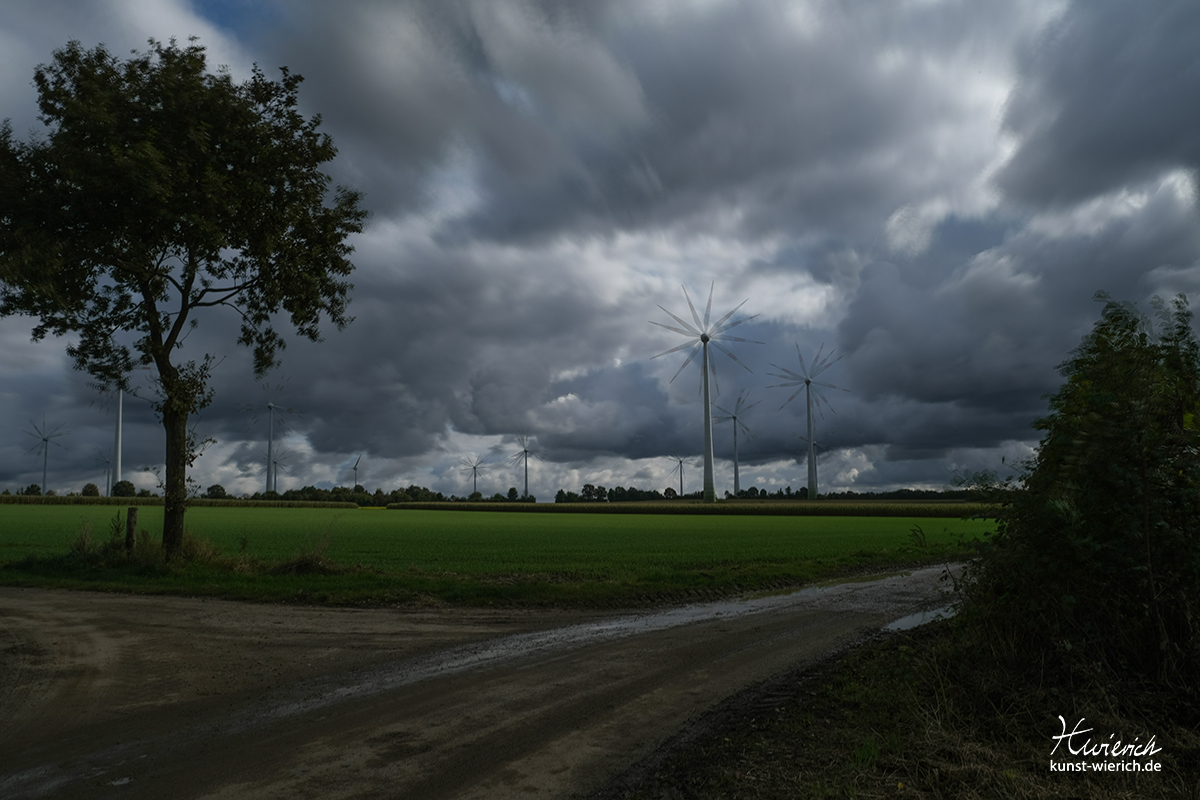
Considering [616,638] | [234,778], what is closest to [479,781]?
[234,778]

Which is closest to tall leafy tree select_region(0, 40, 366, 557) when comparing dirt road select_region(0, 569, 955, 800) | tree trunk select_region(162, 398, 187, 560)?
tree trunk select_region(162, 398, 187, 560)

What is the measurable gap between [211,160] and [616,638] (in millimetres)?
18859

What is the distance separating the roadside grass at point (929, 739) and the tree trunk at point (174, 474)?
2127 centimetres

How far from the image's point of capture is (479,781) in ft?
20.6

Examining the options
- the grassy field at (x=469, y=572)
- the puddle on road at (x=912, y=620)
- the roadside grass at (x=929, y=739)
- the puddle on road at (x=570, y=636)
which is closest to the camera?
the roadside grass at (x=929, y=739)

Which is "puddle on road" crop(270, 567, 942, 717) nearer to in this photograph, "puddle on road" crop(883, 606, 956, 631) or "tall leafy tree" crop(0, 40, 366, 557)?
"puddle on road" crop(883, 606, 956, 631)

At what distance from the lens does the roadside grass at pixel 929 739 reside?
609 cm

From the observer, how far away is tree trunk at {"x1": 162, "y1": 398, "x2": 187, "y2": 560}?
23.2 metres

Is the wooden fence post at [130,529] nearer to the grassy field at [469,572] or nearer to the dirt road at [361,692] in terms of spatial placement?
the grassy field at [469,572]

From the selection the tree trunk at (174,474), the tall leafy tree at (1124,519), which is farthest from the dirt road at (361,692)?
the tree trunk at (174,474)

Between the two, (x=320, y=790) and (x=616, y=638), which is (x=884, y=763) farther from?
(x=616, y=638)

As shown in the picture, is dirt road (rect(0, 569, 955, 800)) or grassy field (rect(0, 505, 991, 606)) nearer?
dirt road (rect(0, 569, 955, 800))

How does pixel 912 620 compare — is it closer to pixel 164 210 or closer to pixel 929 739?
pixel 929 739

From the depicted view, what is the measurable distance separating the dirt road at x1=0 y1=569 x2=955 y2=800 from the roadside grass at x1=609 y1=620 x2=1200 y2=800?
60cm
